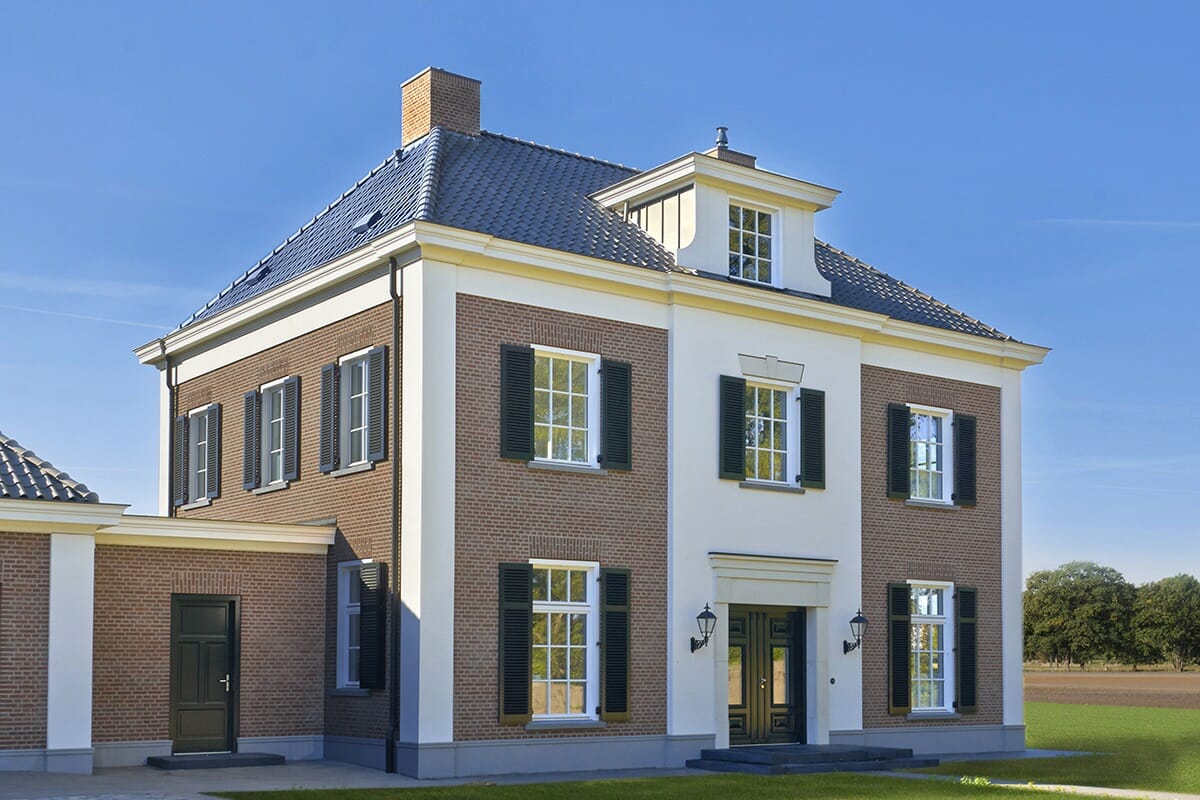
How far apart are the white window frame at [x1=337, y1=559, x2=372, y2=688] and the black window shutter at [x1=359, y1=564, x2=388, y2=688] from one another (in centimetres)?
70

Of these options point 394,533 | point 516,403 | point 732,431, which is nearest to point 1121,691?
point 732,431

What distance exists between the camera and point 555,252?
66.9 ft

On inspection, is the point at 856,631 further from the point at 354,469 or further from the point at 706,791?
the point at 354,469

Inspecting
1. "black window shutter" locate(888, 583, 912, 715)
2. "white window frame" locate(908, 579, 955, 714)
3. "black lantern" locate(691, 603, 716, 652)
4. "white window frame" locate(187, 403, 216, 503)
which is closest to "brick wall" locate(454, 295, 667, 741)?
"black lantern" locate(691, 603, 716, 652)

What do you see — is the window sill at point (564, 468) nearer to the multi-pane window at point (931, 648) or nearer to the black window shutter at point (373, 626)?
the black window shutter at point (373, 626)

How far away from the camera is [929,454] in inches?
1017

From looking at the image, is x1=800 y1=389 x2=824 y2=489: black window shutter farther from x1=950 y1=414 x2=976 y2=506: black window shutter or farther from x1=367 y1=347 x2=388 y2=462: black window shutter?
x1=367 y1=347 x2=388 y2=462: black window shutter

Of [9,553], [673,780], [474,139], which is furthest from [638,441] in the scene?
[9,553]

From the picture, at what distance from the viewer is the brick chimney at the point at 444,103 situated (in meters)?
25.2

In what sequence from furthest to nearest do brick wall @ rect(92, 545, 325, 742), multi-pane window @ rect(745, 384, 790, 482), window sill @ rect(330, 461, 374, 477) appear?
1. multi-pane window @ rect(745, 384, 790, 482)
2. window sill @ rect(330, 461, 374, 477)
3. brick wall @ rect(92, 545, 325, 742)

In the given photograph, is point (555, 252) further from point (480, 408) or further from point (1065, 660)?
point (1065, 660)

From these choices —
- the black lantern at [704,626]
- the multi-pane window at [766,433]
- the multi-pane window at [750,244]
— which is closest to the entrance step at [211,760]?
the black lantern at [704,626]

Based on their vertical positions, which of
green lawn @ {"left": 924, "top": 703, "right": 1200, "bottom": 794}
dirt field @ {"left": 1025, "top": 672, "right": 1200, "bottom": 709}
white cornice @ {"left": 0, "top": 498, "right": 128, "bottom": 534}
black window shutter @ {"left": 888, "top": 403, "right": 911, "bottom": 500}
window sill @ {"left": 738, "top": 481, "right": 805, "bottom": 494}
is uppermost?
black window shutter @ {"left": 888, "top": 403, "right": 911, "bottom": 500}

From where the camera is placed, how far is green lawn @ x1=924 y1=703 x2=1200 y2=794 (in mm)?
20688
